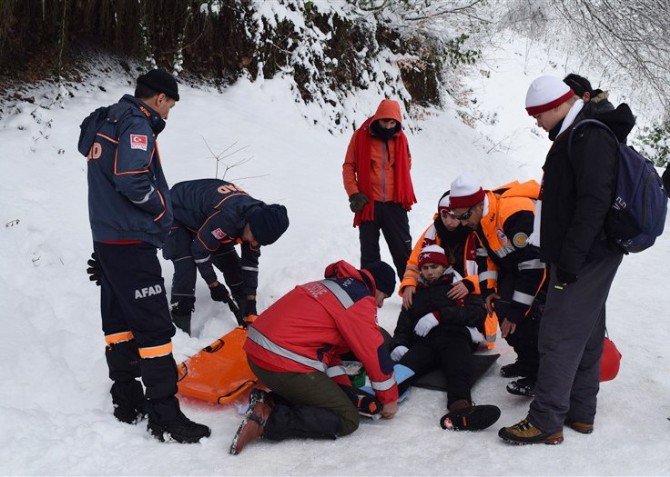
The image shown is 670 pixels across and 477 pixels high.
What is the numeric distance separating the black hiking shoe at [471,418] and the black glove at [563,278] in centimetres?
87

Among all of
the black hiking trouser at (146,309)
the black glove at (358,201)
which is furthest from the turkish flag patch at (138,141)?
the black glove at (358,201)

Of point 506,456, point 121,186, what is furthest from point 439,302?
point 121,186

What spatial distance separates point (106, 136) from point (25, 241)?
6.86 ft

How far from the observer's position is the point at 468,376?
3.86 m

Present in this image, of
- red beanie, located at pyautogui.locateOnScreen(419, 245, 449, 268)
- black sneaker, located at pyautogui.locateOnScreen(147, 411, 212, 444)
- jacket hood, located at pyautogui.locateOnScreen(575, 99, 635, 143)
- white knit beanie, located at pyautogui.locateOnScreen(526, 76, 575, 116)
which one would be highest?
white knit beanie, located at pyautogui.locateOnScreen(526, 76, 575, 116)

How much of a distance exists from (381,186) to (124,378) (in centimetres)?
292

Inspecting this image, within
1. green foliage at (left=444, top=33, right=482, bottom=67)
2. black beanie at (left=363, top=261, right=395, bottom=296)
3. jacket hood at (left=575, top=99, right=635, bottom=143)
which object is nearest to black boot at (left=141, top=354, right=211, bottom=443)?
black beanie at (left=363, top=261, right=395, bottom=296)

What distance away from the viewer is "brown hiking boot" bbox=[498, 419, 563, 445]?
125 inches

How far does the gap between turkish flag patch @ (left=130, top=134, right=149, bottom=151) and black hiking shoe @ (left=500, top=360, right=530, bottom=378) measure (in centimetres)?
277

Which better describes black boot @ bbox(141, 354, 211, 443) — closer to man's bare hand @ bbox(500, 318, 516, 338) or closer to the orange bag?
man's bare hand @ bbox(500, 318, 516, 338)

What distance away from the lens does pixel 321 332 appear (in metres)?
3.40

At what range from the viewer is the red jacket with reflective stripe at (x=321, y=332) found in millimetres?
3359

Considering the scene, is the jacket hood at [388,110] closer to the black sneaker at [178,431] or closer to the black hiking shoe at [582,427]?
the black hiking shoe at [582,427]

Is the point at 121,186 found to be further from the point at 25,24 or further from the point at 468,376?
the point at 25,24
